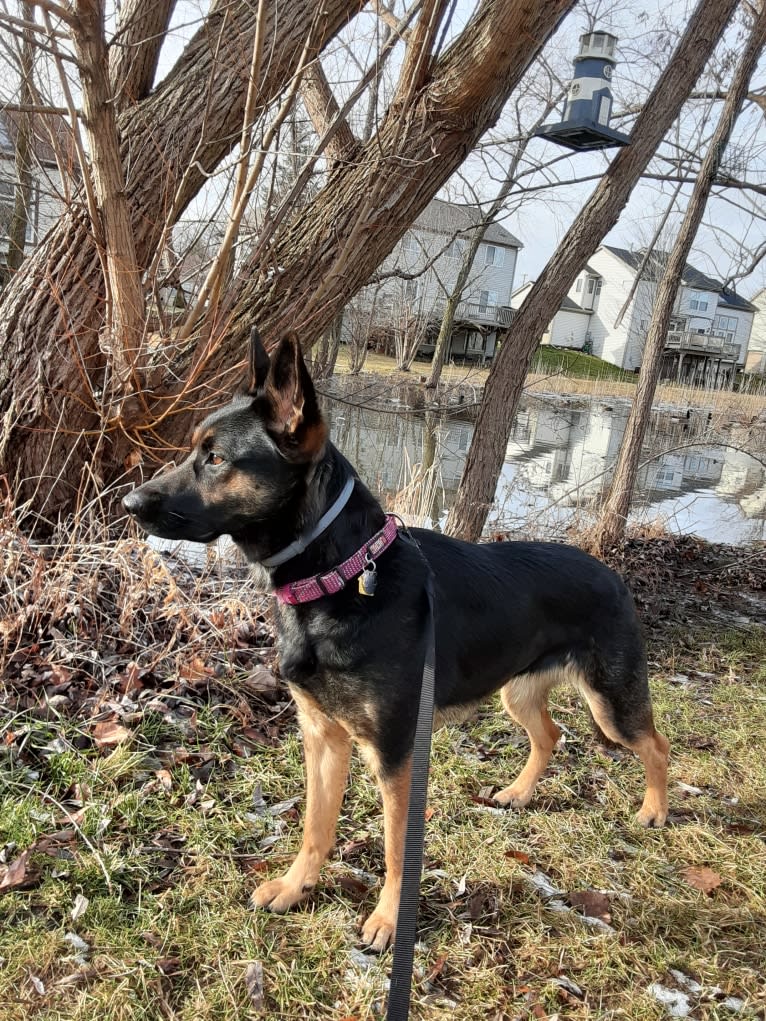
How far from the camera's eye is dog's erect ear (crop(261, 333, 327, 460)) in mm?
2498

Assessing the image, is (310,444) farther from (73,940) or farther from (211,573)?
(211,573)

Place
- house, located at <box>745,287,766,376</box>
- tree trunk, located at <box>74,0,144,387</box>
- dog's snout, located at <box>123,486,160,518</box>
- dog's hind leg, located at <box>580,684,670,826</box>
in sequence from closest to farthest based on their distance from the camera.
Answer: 1. dog's snout, located at <box>123,486,160,518</box>
2. dog's hind leg, located at <box>580,684,670,826</box>
3. tree trunk, located at <box>74,0,144,387</box>
4. house, located at <box>745,287,766,376</box>

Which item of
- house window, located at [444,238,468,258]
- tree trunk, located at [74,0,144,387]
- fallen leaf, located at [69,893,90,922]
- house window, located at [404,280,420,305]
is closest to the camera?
fallen leaf, located at [69,893,90,922]

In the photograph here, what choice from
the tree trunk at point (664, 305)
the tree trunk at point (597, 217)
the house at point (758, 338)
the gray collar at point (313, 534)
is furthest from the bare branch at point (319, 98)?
the house at point (758, 338)

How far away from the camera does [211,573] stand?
552 centimetres

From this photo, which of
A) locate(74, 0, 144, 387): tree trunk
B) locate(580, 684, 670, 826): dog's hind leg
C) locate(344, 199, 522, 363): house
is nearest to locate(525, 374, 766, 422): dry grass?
locate(344, 199, 522, 363): house

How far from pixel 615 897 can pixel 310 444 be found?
2417 millimetres

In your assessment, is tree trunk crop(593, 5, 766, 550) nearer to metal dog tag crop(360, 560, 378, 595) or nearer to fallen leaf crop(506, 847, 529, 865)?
fallen leaf crop(506, 847, 529, 865)

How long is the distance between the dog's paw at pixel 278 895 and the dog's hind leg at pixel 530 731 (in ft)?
4.03

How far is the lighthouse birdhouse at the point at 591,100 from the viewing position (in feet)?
18.7

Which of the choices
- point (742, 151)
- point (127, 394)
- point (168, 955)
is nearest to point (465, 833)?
point (168, 955)

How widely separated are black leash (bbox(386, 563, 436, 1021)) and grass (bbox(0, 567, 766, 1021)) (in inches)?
26.7

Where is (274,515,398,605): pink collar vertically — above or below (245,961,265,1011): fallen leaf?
above

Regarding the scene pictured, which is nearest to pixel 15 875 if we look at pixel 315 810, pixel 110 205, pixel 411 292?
pixel 315 810
